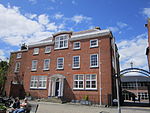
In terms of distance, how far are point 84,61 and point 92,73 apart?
8.03ft

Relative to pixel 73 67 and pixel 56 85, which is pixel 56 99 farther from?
pixel 73 67

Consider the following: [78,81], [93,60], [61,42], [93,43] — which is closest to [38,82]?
[78,81]

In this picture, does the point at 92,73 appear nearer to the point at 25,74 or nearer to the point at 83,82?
the point at 83,82

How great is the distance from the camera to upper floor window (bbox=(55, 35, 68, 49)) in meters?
25.1

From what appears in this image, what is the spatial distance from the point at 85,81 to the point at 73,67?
3.16 meters

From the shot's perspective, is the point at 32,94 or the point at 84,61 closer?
the point at 84,61

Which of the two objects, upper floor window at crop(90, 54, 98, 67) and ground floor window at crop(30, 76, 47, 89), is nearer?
upper floor window at crop(90, 54, 98, 67)

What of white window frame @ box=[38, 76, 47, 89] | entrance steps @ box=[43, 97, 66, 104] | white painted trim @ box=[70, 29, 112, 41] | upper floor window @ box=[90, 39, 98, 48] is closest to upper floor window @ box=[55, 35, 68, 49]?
white painted trim @ box=[70, 29, 112, 41]

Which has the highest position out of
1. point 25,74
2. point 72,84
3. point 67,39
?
point 67,39

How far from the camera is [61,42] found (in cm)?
2553

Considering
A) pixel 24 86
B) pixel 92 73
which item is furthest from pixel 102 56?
pixel 24 86

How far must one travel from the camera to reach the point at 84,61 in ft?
72.3

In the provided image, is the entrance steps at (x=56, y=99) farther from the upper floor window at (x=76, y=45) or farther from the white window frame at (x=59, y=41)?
the white window frame at (x=59, y=41)

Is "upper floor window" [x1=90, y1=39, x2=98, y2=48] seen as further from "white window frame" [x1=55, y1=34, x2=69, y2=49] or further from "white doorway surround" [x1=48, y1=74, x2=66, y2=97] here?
"white doorway surround" [x1=48, y1=74, x2=66, y2=97]
